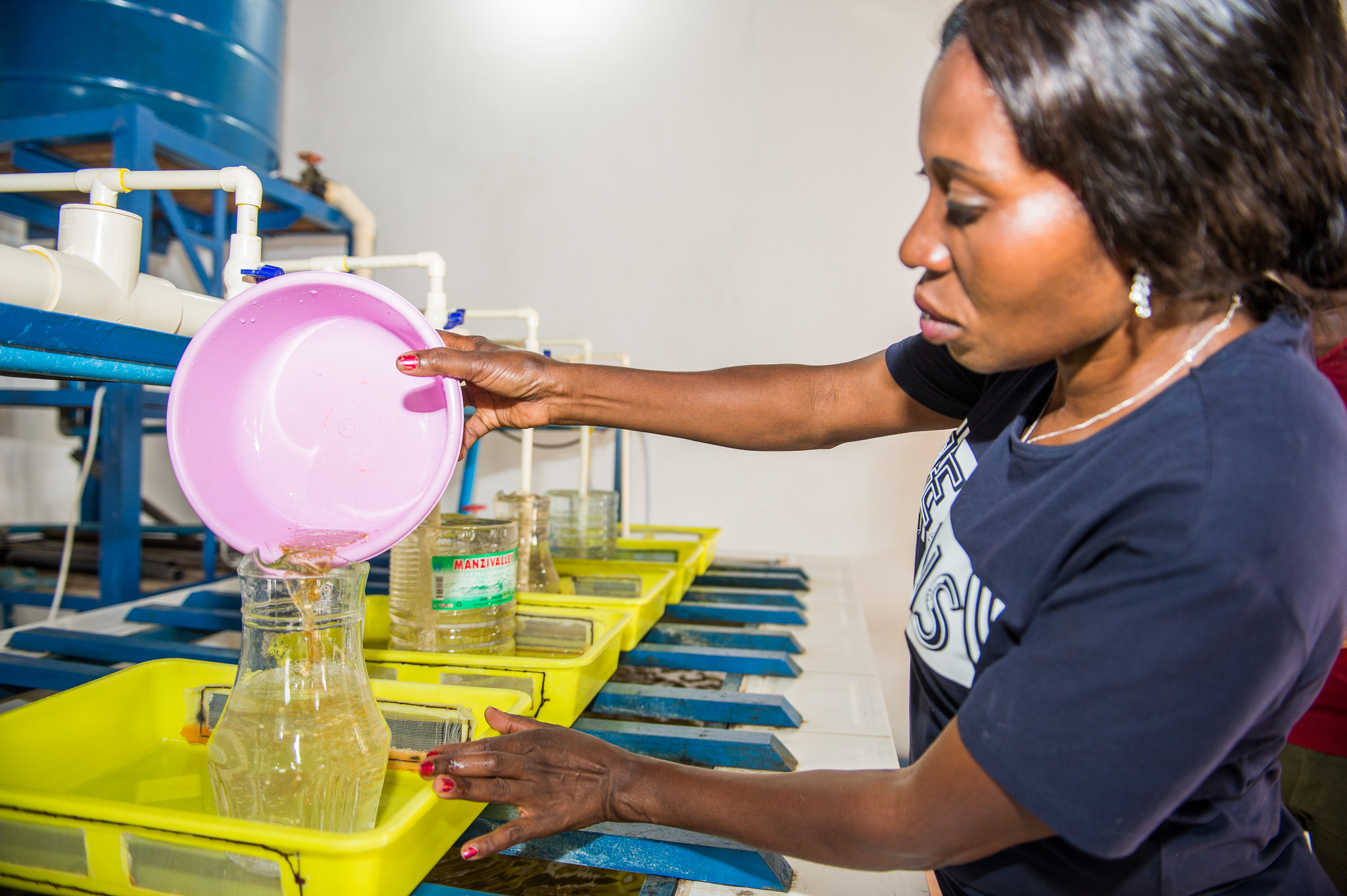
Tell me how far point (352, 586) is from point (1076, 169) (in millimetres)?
731

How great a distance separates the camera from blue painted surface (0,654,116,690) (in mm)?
1128

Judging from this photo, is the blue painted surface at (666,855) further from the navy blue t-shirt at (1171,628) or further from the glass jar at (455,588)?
the glass jar at (455,588)

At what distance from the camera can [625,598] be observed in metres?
1.53

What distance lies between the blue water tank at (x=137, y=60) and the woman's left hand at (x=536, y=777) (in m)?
2.26

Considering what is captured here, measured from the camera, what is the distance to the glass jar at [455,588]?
3.63 ft

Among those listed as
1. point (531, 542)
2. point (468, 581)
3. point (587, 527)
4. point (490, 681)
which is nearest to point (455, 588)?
point (468, 581)

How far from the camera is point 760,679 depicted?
134 centimetres

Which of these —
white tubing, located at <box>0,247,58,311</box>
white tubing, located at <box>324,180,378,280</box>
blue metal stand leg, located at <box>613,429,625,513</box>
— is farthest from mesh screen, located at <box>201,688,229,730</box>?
white tubing, located at <box>324,180,378,280</box>

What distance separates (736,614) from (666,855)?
977 millimetres

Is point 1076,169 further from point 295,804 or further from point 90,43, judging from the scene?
point 90,43

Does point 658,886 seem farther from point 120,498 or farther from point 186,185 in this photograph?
point 120,498

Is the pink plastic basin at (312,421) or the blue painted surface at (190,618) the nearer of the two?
the pink plastic basin at (312,421)

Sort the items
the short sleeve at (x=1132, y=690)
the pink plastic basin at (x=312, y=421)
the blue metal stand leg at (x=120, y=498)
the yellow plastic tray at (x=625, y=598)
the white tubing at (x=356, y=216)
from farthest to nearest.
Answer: the white tubing at (x=356, y=216)
the blue metal stand leg at (x=120, y=498)
the yellow plastic tray at (x=625, y=598)
the pink plastic basin at (x=312, y=421)
the short sleeve at (x=1132, y=690)

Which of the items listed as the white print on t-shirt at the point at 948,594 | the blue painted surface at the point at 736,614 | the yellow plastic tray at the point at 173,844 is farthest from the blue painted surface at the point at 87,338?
the blue painted surface at the point at 736,614
